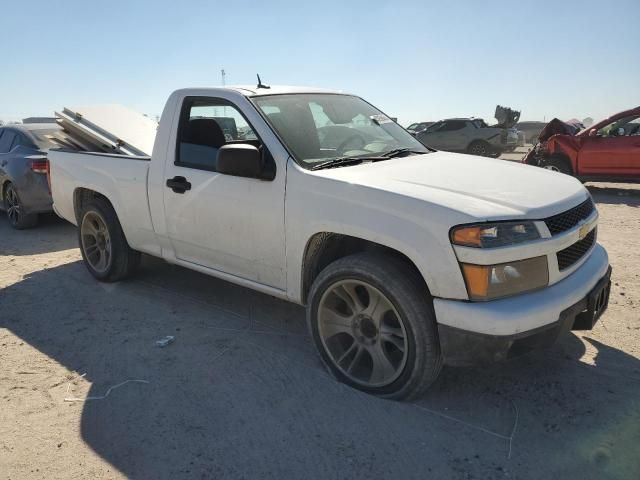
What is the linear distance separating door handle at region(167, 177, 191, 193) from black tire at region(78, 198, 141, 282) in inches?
46.9

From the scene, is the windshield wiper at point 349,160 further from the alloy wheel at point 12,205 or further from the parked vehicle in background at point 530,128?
the parked vehicle in background at point 530,128

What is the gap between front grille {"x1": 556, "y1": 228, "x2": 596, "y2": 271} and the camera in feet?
9.14

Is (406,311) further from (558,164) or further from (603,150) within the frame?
(558,164)

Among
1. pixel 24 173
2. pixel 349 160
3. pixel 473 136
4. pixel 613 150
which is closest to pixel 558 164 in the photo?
pixel 613 150

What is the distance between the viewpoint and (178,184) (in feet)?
12.9

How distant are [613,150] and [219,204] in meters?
9.59

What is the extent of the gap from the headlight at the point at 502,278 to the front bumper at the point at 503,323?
0.04 metres

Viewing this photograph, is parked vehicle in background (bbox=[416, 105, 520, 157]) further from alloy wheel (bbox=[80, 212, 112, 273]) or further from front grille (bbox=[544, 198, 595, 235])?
front grille (bbox=[544, 198, 595, 235])

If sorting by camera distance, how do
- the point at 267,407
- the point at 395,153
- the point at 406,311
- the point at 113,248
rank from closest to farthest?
the point at 406,311
the point at 267,407
the point at 395,153
the point at 113,248

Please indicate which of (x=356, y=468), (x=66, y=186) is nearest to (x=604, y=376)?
(x=356, y=468)

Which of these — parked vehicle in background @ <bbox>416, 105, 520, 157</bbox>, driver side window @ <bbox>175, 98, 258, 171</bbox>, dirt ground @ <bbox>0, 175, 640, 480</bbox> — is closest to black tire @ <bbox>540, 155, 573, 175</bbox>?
parked vehicle in background @ <bbox>416, 105, 520, 157</bbox>

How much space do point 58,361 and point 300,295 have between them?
178cm

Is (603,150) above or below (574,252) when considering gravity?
above

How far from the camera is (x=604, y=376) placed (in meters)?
3.19
